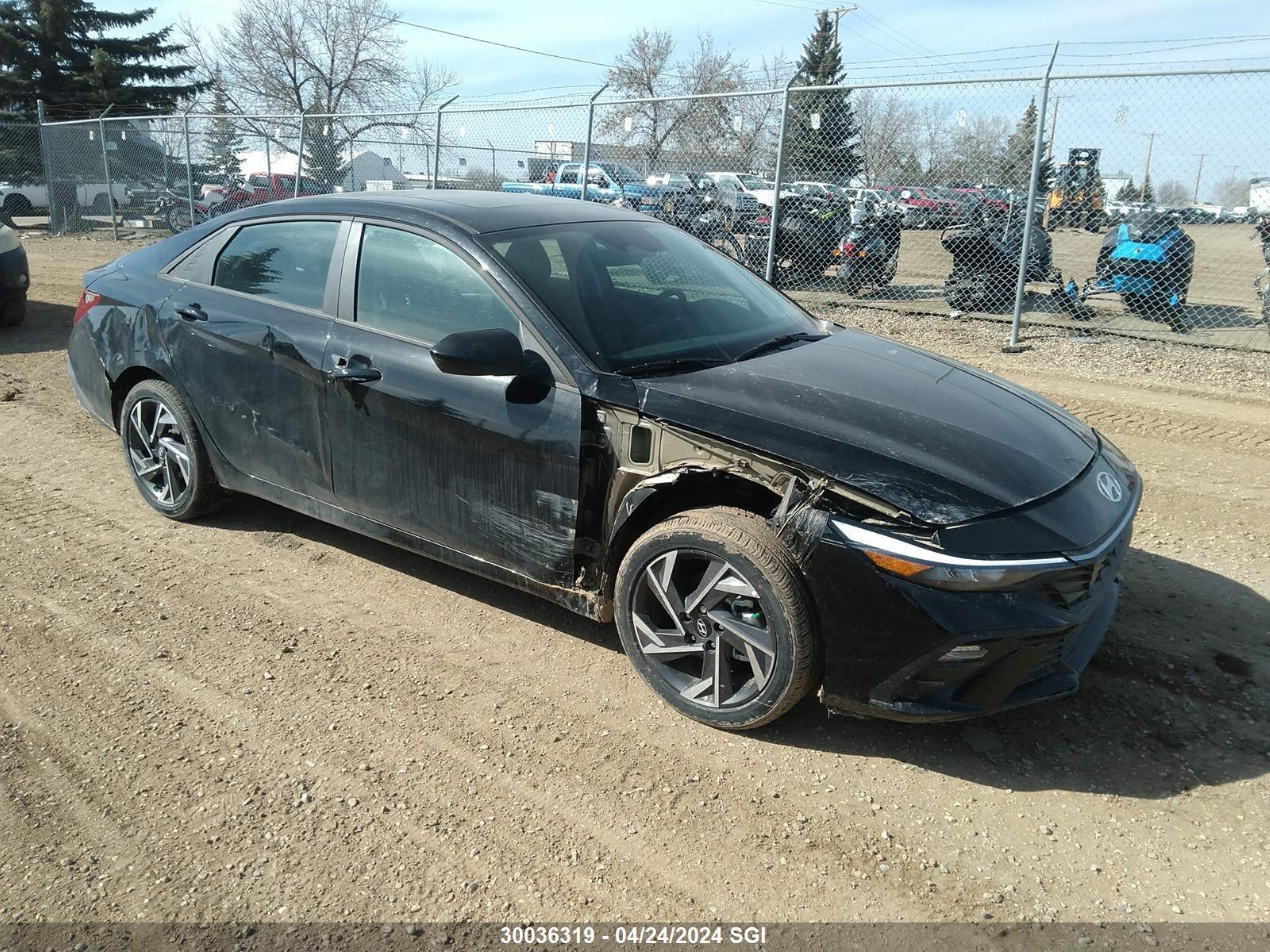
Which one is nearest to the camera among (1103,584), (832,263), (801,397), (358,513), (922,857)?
(922,857)

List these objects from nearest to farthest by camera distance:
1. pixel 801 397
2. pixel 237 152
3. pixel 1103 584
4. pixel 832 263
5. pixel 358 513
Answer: pixel 1103 584, pixel 801 397, pixel 358 513, pixel 832 263, pixel 237 152

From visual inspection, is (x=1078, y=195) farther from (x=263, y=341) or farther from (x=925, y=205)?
(x=263, y=341)

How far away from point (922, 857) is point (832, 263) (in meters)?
10.2

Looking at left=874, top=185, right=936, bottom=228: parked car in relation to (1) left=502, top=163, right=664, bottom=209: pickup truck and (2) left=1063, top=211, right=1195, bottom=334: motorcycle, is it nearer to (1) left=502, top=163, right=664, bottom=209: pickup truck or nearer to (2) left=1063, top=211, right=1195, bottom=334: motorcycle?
(2) left=1063, top=211, right=1195, bottom=334: motorcycle

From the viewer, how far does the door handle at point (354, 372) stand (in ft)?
12.4

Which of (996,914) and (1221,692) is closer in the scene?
(996,914)

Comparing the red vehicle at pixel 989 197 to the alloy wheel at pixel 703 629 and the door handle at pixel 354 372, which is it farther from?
the alloy wheel at pixel 703 629

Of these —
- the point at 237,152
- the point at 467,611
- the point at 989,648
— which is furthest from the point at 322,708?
the point at 237,152

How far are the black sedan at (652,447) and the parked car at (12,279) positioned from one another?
20.3 ft

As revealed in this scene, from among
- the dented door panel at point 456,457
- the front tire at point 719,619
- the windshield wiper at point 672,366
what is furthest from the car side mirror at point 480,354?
the front tire at point 719,619

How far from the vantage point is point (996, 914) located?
2422 millimetres

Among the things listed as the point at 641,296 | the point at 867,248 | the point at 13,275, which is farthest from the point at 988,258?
the point at 13,275

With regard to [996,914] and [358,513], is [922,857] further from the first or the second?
[358,513]

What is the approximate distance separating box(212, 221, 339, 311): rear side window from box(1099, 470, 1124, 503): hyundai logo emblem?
125 inches
